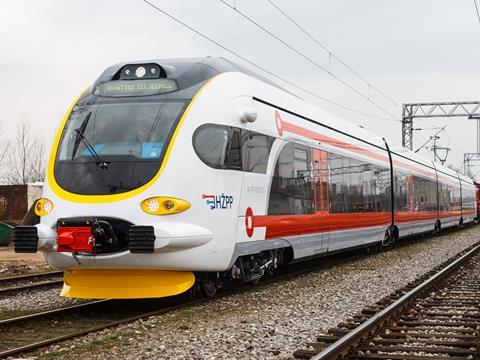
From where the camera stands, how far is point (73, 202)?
8.03 m

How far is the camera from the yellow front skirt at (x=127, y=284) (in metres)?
8.09

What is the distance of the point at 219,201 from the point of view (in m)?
8.64

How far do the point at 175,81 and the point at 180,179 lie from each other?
1.59 metres

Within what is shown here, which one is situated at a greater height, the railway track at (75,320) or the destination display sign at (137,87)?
the destination display sign at (137,87)

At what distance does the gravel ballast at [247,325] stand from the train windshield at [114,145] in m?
1.81

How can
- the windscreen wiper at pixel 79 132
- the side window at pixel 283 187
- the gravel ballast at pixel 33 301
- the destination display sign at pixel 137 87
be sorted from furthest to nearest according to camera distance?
the side window at pixel 283 187 → the gravel ballast at pixel 33 301 → the destination display sign at pixel 137 87 → the windscreen wiper at pixel 79 132

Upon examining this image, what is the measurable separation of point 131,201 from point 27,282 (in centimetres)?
563

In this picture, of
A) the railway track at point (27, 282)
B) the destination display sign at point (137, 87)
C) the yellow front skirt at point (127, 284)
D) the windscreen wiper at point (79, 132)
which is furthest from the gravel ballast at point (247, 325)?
the railway track at point (27, 282)

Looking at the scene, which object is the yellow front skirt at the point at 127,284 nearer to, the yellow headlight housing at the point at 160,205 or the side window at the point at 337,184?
the yellow headlight housing at the point at 160,205

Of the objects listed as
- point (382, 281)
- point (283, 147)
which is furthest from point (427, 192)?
point (283, 147)

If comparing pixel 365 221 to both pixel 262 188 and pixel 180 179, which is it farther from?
pixel 180 179

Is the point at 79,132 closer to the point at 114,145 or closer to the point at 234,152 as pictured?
the point at 114,145

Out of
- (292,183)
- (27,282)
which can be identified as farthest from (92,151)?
(27,282)

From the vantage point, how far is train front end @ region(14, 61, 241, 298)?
25.5ft
